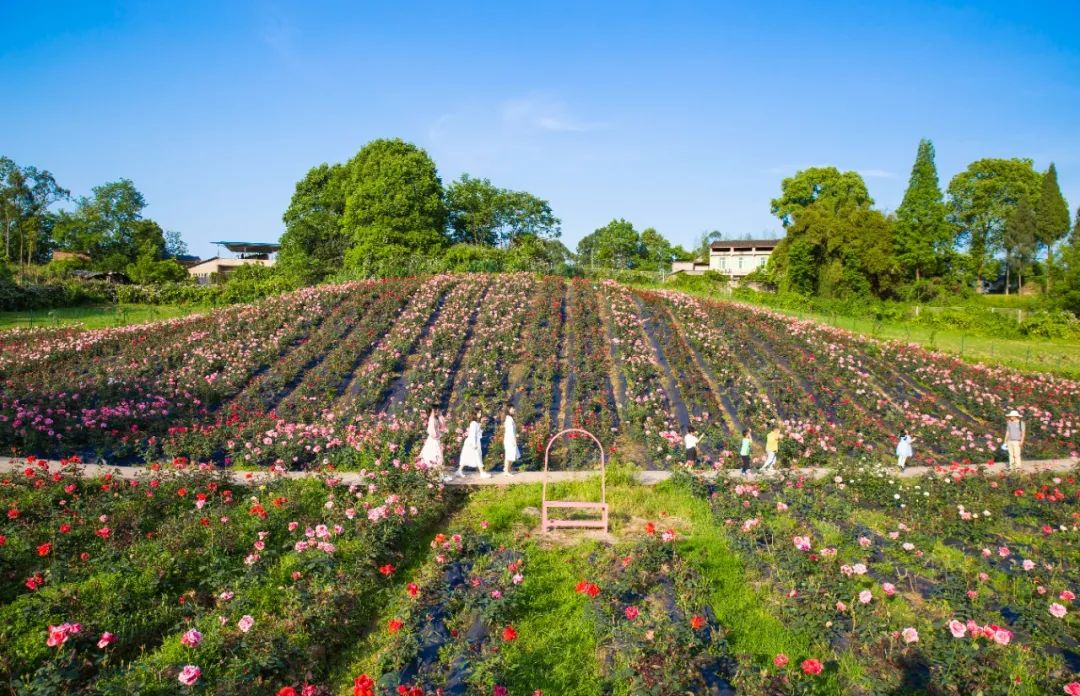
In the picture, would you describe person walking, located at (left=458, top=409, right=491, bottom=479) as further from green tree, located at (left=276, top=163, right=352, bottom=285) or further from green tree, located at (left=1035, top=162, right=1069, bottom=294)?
green tree, located at (left=1035, top=162, right=1069, bottom=294)

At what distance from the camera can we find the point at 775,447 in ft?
38.3

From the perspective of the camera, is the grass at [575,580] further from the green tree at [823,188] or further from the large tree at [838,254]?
the green tree at [823,188]

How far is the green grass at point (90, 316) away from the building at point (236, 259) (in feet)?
98.1

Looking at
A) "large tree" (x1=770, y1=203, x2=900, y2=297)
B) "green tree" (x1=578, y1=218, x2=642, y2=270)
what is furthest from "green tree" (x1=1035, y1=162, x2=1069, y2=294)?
"green tree" (x1=578, y1=218, x2=642, y2=270)

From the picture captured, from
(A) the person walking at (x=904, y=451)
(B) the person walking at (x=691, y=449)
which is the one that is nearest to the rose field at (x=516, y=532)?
(B) the person walking at (x=691, y=449)

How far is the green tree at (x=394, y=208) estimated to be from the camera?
40156 millimetres

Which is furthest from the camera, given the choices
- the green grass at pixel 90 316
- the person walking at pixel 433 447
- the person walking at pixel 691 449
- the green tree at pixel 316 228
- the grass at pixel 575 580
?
the green tree at pixel 316 228

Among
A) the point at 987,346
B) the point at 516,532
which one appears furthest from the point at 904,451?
the point at 987,346

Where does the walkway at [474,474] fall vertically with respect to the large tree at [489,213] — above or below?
below

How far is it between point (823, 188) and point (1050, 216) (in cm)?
1768

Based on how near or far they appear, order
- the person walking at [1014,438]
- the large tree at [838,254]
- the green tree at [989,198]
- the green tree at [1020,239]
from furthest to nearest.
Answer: the green tree at [989,198]
the green tree at [1020,239]
the large tree at [838,254]
the person walking at [1014,438]

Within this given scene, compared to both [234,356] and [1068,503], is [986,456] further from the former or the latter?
[234,356]

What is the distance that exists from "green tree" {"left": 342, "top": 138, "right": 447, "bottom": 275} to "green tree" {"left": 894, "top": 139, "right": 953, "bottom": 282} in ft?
112

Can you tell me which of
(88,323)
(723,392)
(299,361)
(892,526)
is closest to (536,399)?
(723,392)
